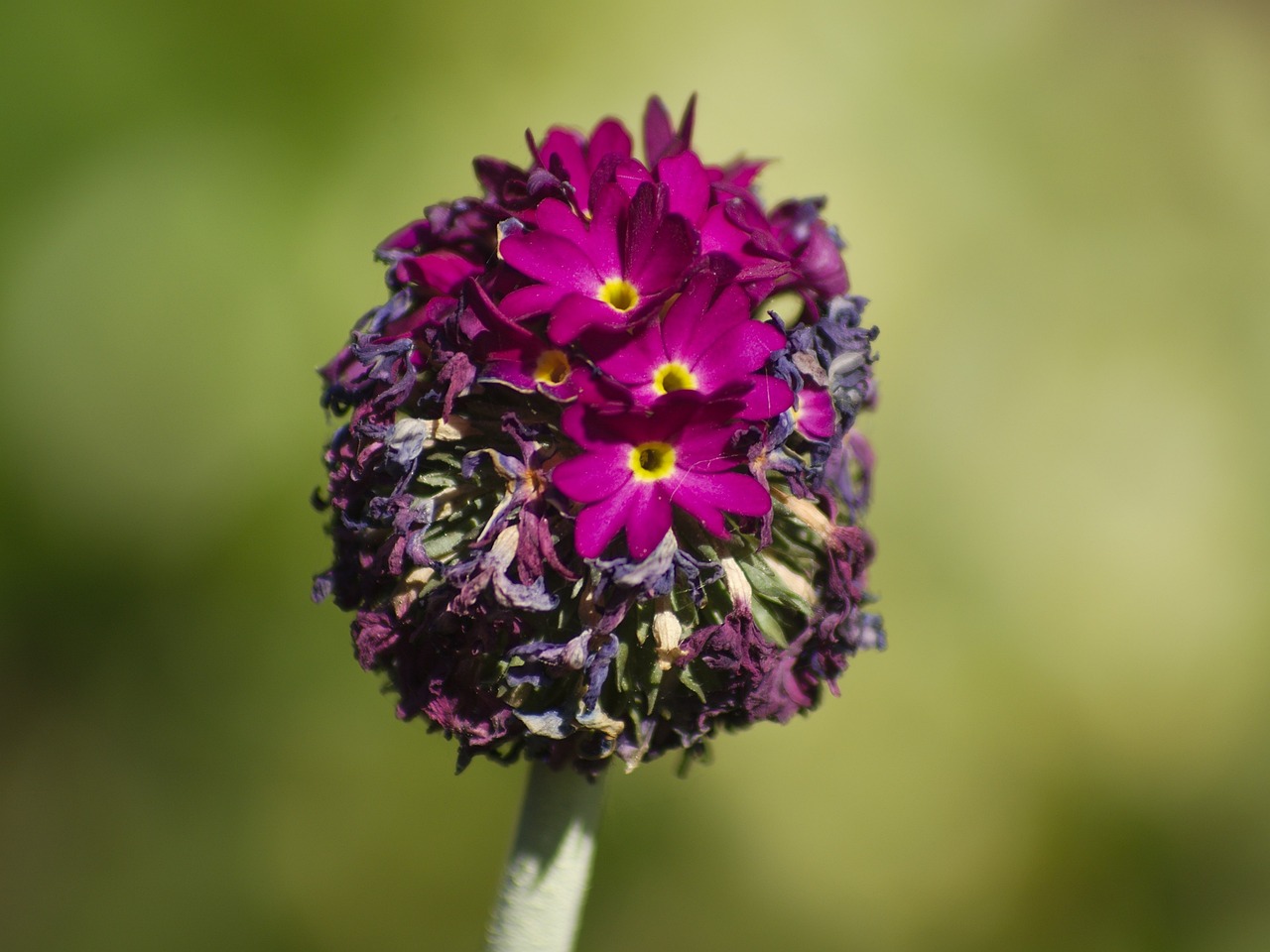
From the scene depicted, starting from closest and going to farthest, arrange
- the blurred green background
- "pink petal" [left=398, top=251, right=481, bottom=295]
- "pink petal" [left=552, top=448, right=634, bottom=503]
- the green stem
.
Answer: "pink petal" [left=552, top=448, right=634, bottom=503], "pink petal" [left=398, top=251, right=481, bottom=295], the green stem, the blurred green background

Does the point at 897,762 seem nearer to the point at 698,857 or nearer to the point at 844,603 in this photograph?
the point at 698,857

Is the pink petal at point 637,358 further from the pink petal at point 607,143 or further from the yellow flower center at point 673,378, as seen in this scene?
the pink petal at point 607,143

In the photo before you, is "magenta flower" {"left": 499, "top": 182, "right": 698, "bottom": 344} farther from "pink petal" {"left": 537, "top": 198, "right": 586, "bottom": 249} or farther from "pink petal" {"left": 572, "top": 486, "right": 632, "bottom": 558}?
"pink petal" {"left": 572, "top": 486, "right": 632, "bottom": 558}

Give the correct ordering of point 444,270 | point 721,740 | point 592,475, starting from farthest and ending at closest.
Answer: point 721,740 < point 444,270 < point 592,475

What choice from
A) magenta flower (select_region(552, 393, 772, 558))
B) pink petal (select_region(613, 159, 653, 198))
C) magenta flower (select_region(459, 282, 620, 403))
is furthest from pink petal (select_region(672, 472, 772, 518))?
pink petal (select_region(613, 159, 653, 198))

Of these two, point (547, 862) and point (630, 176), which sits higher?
point (630, 176)

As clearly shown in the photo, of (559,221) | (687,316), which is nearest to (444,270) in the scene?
(559,221)

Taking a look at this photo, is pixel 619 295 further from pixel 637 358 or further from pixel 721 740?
pixel 721 740

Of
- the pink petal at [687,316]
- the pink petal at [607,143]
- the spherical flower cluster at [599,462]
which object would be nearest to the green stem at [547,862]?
the spherical flower cluster at [599,462]
